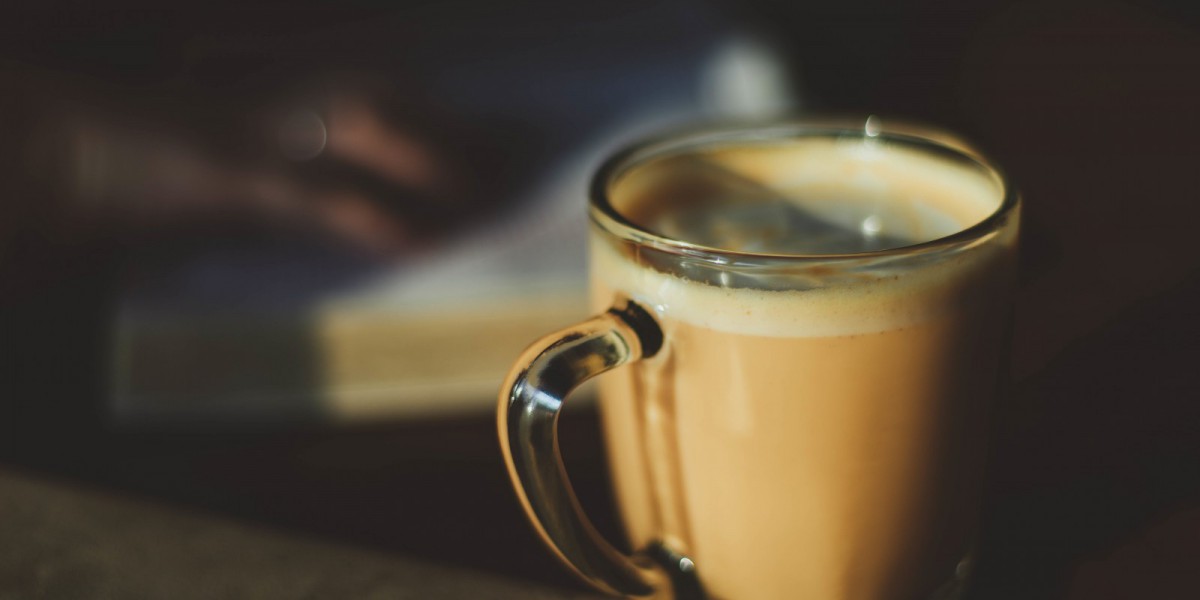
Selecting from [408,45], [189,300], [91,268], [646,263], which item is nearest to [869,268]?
[646,263]

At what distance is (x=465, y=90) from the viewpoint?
2.61 ft

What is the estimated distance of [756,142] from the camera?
1.31 feet

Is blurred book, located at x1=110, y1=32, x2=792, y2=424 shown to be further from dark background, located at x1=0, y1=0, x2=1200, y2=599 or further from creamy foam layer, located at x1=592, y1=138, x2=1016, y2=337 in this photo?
creamy foam layer, located at x1=592, y1=138, x2=1016, y2=337

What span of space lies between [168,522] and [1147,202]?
594 millimetres

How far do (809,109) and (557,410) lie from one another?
23.8 inches

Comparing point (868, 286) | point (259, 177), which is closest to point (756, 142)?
point (868, 286)

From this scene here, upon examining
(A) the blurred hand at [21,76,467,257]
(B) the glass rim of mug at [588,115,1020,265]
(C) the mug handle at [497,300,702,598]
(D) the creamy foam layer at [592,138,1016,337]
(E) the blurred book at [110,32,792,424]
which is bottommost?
(E) the blurred book at [110,32,792,424]

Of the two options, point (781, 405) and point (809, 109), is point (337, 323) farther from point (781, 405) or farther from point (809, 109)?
point (809, 109)

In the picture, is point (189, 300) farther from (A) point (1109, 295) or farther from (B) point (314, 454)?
(A) point (1109, 295)

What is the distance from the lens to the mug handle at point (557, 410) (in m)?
0.29

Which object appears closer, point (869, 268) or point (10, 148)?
point (869, 268)

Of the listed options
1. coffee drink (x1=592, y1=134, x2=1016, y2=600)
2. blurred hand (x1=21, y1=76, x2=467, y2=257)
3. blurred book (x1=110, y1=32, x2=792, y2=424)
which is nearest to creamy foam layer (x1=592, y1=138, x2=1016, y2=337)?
coffee drink (x1=592, y1=134, x2=1016, y2=600)

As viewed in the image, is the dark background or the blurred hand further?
the blurred hand

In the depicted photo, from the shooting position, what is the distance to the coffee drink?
0.28 m
